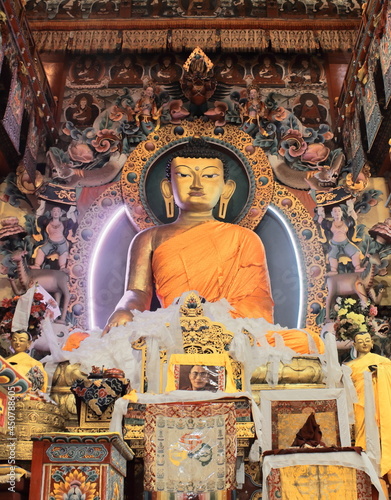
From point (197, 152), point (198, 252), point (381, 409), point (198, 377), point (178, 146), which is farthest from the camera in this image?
point (178, 146)

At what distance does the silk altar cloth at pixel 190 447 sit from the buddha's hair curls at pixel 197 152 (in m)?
4.18

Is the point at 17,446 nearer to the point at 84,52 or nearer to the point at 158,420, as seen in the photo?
the point at 158,420

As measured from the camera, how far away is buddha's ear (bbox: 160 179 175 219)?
777cm

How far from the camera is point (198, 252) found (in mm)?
7195

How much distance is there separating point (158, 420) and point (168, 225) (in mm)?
3719

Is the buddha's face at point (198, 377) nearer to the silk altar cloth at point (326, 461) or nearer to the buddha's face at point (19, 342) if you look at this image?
the silk altar cloth at point (326, 461)

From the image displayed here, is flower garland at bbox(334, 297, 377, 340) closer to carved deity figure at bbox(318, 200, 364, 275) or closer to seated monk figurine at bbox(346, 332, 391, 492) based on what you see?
seated monk figurine at bbox(346, 332, 391, 492)

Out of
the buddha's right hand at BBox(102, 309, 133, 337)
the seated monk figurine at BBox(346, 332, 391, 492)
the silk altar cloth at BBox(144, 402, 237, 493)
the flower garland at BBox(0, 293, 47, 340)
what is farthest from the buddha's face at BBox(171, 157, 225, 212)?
the silk altar cloth at BBox(144, 402, 237, 493)

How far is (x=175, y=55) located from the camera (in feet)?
28.2

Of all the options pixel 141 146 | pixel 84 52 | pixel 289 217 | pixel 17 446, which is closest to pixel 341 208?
pixel 289 217

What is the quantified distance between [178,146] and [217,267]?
1749mm

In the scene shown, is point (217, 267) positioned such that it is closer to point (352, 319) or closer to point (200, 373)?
point (352, 319)

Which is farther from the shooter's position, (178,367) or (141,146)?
(141,146)

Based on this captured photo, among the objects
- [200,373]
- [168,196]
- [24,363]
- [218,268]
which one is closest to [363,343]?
[200,373]
